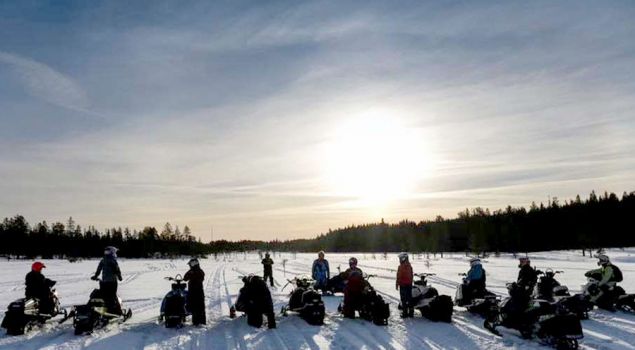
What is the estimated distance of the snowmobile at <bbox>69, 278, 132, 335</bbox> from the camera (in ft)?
38.3

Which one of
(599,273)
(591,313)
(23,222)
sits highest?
(23,222)

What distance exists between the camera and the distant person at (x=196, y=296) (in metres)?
12.8

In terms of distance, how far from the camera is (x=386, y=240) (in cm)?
15275

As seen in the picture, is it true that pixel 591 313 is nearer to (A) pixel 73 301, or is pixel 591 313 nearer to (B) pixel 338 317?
(B) pixel 338 317

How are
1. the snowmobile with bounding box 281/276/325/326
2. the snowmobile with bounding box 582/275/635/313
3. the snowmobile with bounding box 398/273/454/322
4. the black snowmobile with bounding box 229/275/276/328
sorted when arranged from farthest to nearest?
the snowmobile with bounding box 582/275/635/313 → the snowmobile with bounding box 398/273/454/322 → the snowmobile with bounding box 281/276/325/326 → the black snowmobile with bounding box 229/275/276/328

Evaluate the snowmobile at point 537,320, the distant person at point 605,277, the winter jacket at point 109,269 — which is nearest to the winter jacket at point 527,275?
the distant person at point 605,277

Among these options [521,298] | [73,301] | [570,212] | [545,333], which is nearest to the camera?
[545,333]

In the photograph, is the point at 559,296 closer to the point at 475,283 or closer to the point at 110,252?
the point at 475,283

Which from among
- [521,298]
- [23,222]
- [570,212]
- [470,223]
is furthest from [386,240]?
[521,298]

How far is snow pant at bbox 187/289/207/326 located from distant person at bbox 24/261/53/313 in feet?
12.1

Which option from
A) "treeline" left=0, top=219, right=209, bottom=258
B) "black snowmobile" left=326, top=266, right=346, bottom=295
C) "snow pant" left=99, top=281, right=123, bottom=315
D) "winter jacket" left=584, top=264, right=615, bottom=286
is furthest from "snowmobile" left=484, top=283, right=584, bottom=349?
"treeline" left=0, top=219, right=209, bottom=258

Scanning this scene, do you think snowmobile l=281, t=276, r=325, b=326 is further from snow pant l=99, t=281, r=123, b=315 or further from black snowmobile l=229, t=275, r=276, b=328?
snow pant l=99, t=281, r=123, b=315

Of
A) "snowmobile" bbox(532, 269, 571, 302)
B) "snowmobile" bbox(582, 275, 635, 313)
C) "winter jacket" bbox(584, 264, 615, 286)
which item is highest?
"winter jacket" bbox(584, 264, 615, 286)

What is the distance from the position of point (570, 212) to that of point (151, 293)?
102444mm
